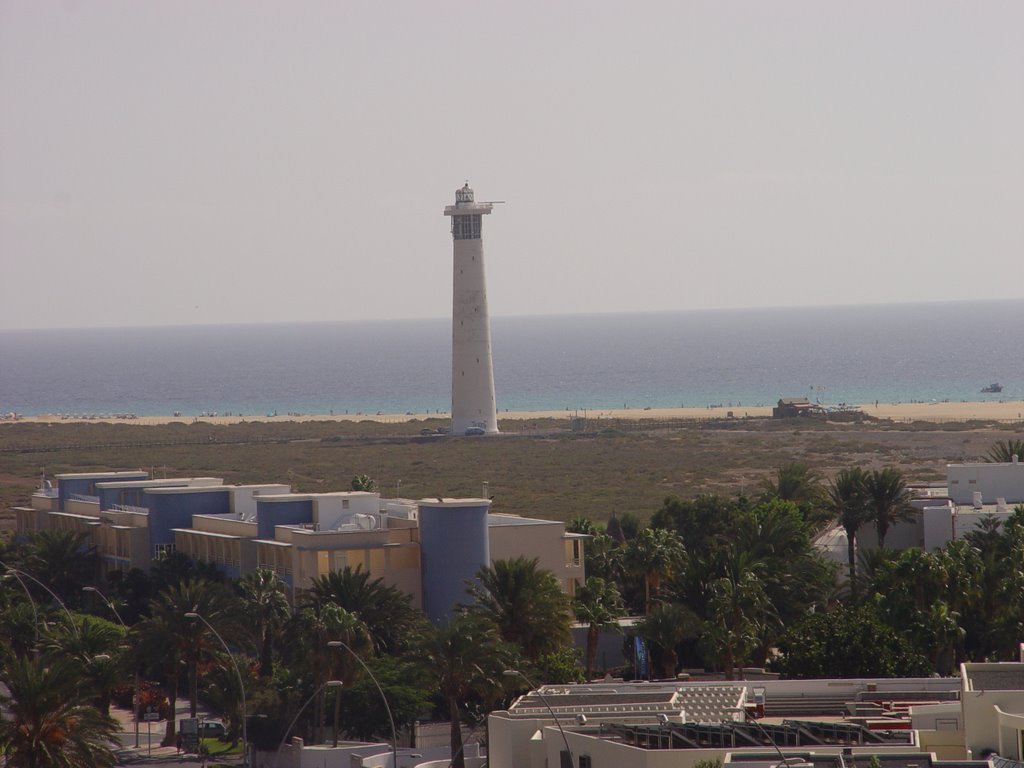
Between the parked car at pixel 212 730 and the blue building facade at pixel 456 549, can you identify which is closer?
the parked car at pixel 212 730

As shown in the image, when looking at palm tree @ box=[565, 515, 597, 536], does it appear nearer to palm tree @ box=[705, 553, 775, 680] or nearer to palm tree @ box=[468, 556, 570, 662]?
palm tree @ box=[468, 556, 570, 662]

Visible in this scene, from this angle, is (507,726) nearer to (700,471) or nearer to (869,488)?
(869,488)

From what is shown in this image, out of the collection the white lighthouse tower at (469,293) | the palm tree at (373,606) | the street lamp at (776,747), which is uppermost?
the white lighthouse tower at (469,293)

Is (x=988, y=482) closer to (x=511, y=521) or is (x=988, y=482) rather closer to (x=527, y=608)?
(x=511, y=521)

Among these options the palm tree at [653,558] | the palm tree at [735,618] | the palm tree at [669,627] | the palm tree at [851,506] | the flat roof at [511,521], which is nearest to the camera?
the palm tree at [735,618]

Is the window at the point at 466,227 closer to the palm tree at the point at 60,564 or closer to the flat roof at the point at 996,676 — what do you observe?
the palm tree at the point at 60,564

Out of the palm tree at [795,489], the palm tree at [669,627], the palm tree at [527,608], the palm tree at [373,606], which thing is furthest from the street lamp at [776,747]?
the palm tree at [795,489]

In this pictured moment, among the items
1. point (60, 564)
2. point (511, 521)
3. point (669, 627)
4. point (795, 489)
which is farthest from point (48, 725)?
point (795, 489)
